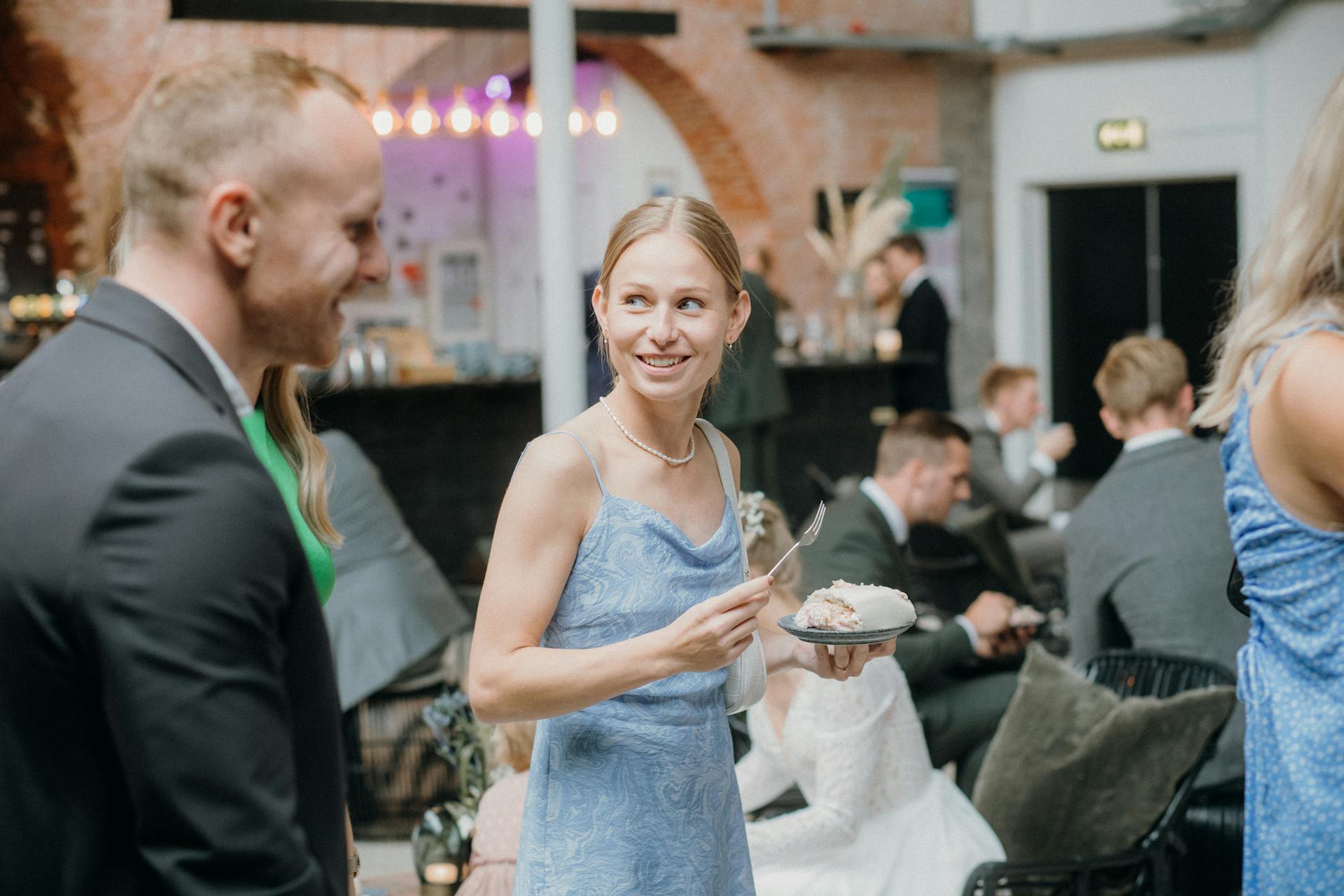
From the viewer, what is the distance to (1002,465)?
19.3 feet

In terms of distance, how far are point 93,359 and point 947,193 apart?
11.0 metres

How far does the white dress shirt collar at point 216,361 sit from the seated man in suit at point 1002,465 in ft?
15.8

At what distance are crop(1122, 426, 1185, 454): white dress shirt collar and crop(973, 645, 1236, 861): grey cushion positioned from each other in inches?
39.9

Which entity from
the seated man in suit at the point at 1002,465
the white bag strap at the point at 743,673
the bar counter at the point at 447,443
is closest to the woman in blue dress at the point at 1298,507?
the white bag strap at the point at 743,673

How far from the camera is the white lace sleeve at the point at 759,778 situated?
8.41 feet

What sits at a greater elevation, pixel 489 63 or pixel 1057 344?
pixel 489 63

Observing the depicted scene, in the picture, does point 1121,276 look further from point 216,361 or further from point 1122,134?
point 216,361

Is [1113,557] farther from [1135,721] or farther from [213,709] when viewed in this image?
[213,709]

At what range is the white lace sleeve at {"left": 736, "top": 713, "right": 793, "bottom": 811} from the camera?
256cm

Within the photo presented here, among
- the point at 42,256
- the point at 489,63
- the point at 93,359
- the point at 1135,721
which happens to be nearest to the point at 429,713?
the point at 1135,721

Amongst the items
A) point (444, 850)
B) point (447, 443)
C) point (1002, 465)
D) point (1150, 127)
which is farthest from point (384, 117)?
point (444, 850)

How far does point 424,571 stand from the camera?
4.33m

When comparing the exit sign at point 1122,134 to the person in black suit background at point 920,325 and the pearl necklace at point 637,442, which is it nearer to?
the person in black suit background at point 920,325

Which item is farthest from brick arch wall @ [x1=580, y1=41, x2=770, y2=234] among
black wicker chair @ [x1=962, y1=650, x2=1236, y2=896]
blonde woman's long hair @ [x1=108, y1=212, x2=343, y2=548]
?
blonde woman's long hair @ [x1=108, y1=212, x2=343, y2=548]
